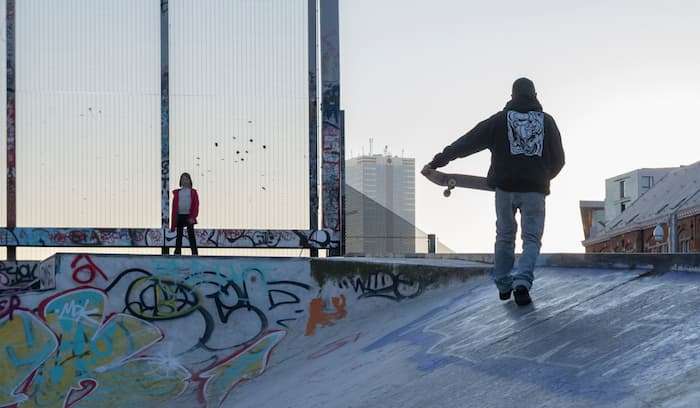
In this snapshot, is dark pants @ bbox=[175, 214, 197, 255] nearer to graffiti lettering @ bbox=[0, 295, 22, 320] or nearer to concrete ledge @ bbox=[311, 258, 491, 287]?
concrete ledge @ bbox=[311, 258, 491, 287]

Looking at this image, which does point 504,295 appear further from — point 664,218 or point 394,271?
point 664,218

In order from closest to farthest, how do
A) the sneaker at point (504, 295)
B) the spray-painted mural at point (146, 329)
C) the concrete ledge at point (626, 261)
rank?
the concrete ledge at point (626, 261) → the sneaker at point (504, 295) → the spray-painted mural at point (146, 329)

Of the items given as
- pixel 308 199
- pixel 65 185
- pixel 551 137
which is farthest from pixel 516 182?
pixel 65 185

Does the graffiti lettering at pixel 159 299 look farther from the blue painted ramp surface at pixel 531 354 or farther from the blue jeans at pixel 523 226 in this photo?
the blue jeans at pixel 523 226

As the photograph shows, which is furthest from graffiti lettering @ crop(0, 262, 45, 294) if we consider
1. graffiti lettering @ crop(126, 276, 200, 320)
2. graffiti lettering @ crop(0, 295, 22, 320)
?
graffiti lettering @ crop(126, 276, 200, 320)

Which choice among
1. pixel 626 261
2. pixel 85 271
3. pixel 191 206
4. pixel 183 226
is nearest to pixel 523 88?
pixel 626 261

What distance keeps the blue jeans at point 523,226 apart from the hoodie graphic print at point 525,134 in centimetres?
28

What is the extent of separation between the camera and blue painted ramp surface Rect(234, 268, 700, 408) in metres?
3.78

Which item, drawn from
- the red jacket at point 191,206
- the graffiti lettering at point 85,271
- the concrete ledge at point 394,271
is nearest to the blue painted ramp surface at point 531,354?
the concrete ledge at point 394,271

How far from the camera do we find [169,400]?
28.3 feet

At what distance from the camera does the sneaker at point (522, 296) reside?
6.08 meters

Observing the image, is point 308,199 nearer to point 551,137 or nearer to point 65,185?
point 65,185

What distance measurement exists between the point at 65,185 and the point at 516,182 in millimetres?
9688

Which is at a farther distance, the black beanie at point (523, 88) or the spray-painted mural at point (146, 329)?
the spray-painted mural at point (146, 329)
